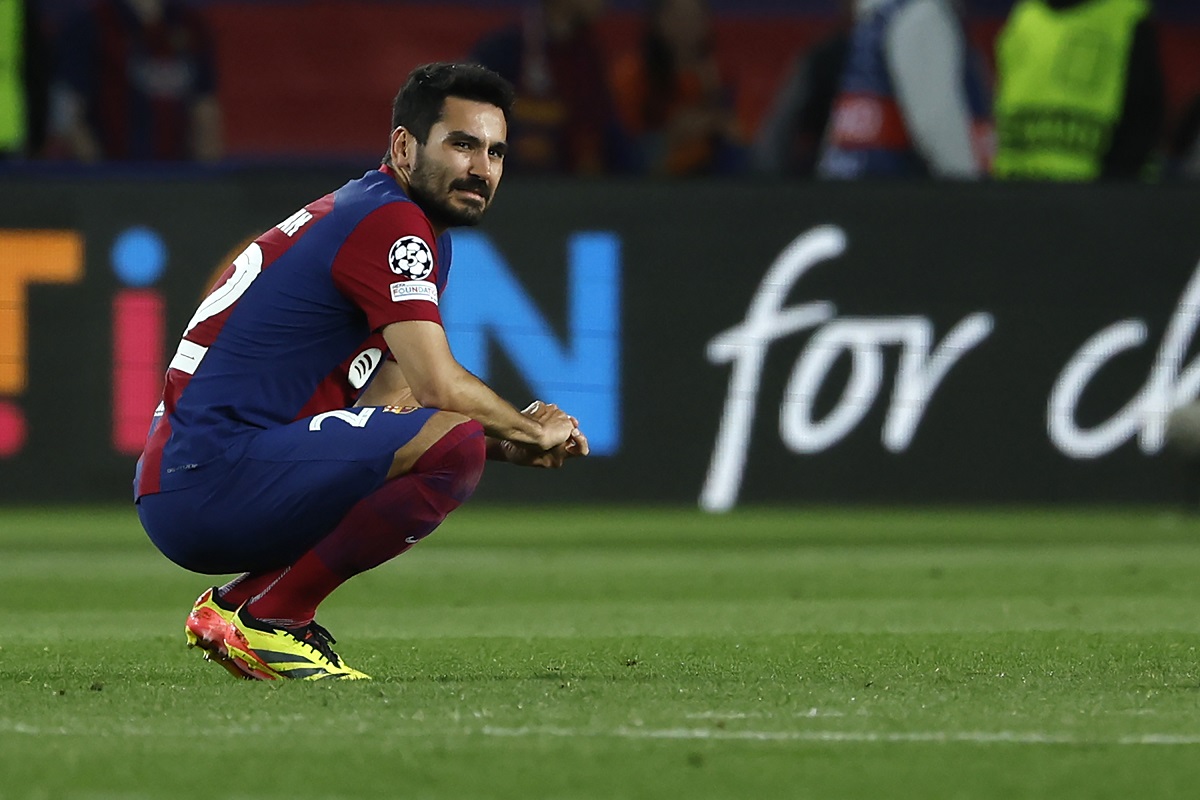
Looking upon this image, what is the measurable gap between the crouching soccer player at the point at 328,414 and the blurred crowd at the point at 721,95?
676 cm

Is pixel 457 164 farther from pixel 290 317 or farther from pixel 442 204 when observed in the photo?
pixel 290 317

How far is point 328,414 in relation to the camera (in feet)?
18.9

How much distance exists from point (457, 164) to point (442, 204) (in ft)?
0.34

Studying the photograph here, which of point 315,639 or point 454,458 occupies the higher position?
point 454,458

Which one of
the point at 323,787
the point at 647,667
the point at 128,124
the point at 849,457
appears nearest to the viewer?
the point at 323,787

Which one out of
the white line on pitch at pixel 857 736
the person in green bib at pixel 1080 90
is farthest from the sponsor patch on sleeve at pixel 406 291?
the person in green bib at pixel 1080 90

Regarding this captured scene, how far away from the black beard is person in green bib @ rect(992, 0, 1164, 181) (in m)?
6.94

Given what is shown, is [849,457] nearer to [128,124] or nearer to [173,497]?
[128,124]

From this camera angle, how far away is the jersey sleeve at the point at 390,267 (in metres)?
5.61

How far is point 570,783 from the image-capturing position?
13.8ft

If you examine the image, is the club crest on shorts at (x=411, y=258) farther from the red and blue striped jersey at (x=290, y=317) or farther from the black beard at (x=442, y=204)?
the black beard at (x=442, y=204)

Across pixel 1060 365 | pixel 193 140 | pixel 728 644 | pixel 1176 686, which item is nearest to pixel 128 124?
pixel 193 140

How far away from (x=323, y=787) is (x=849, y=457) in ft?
26.2

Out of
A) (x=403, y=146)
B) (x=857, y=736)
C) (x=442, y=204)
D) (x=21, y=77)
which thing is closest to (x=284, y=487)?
(x=442, y=204)
